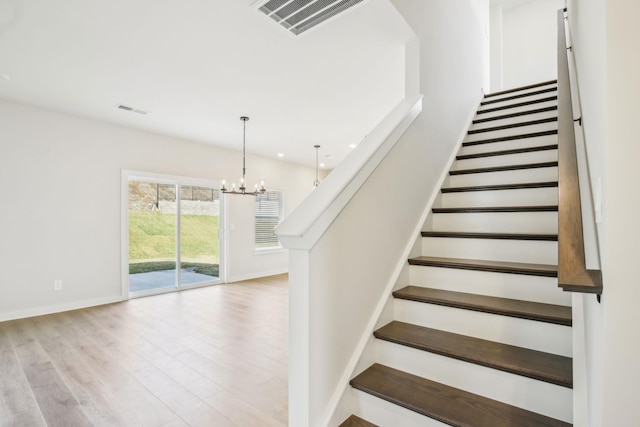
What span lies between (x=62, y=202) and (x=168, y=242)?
167cm

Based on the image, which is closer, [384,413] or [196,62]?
[384,413]

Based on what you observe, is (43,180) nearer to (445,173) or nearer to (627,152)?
(445,173)

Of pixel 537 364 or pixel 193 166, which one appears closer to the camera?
pixel 537 364

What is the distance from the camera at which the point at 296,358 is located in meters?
1.37

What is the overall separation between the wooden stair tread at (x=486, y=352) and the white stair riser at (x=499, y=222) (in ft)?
3.11

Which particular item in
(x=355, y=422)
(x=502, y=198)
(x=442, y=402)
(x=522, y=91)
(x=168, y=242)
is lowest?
(x=355, y=422)

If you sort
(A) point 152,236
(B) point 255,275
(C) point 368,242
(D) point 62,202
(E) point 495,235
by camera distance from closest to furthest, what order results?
(C) point 368,242 < (E) point 495,235 < (D) point 62,202 < (A) point 152,236 < (B) point 255,275

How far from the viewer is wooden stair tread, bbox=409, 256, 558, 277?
1.70m

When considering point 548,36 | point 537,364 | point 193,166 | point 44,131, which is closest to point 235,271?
point 193,166

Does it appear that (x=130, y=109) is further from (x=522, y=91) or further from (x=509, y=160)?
(x=522, y=91)

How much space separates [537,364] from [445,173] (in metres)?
1.86

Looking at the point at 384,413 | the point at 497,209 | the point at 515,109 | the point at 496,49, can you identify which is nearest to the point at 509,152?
the point at 497,209

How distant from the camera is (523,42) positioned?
5.81 metres

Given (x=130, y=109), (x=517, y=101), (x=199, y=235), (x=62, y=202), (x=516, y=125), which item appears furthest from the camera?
(x=199, y=235)
